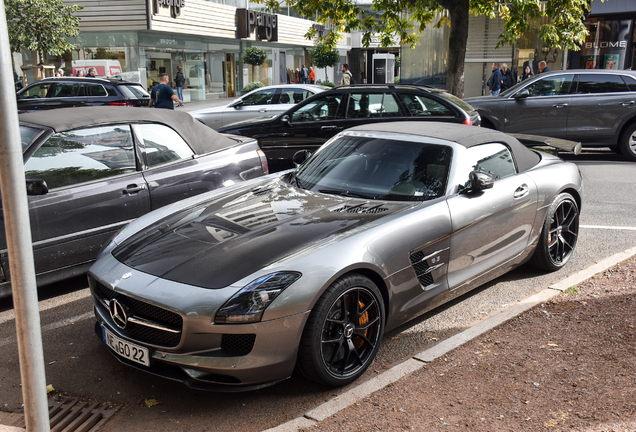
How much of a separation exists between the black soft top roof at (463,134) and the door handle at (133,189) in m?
2.01

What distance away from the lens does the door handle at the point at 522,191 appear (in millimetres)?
5030

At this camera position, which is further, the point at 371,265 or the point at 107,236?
the point at 107,236

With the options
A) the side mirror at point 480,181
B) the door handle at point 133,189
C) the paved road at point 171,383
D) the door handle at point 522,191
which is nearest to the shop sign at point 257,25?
the door handle at point 133,189

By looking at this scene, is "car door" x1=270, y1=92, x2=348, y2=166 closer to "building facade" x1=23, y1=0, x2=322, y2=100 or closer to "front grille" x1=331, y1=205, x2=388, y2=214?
"front grille" x1=331, y1=205, x2=388, y2=214

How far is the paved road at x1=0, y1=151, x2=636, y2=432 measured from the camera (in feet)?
11.3

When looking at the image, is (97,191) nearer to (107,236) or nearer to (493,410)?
(107,236)

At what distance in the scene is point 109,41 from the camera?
97.1 ft

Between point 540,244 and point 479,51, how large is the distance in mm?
17812

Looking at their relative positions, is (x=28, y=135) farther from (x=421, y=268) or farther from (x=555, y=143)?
(x=555, y=143)

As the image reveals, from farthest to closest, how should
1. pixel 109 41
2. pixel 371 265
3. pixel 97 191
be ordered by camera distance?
pixel 109 41 → pixel 97 191 → pixel 371 265

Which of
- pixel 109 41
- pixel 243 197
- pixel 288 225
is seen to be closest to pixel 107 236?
pixel 243 197

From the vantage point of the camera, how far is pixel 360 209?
4316mm

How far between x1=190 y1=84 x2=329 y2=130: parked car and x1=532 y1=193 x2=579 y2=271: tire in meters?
9.73

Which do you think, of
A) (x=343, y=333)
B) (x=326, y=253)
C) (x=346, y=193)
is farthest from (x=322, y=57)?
(x=343, y=333)
